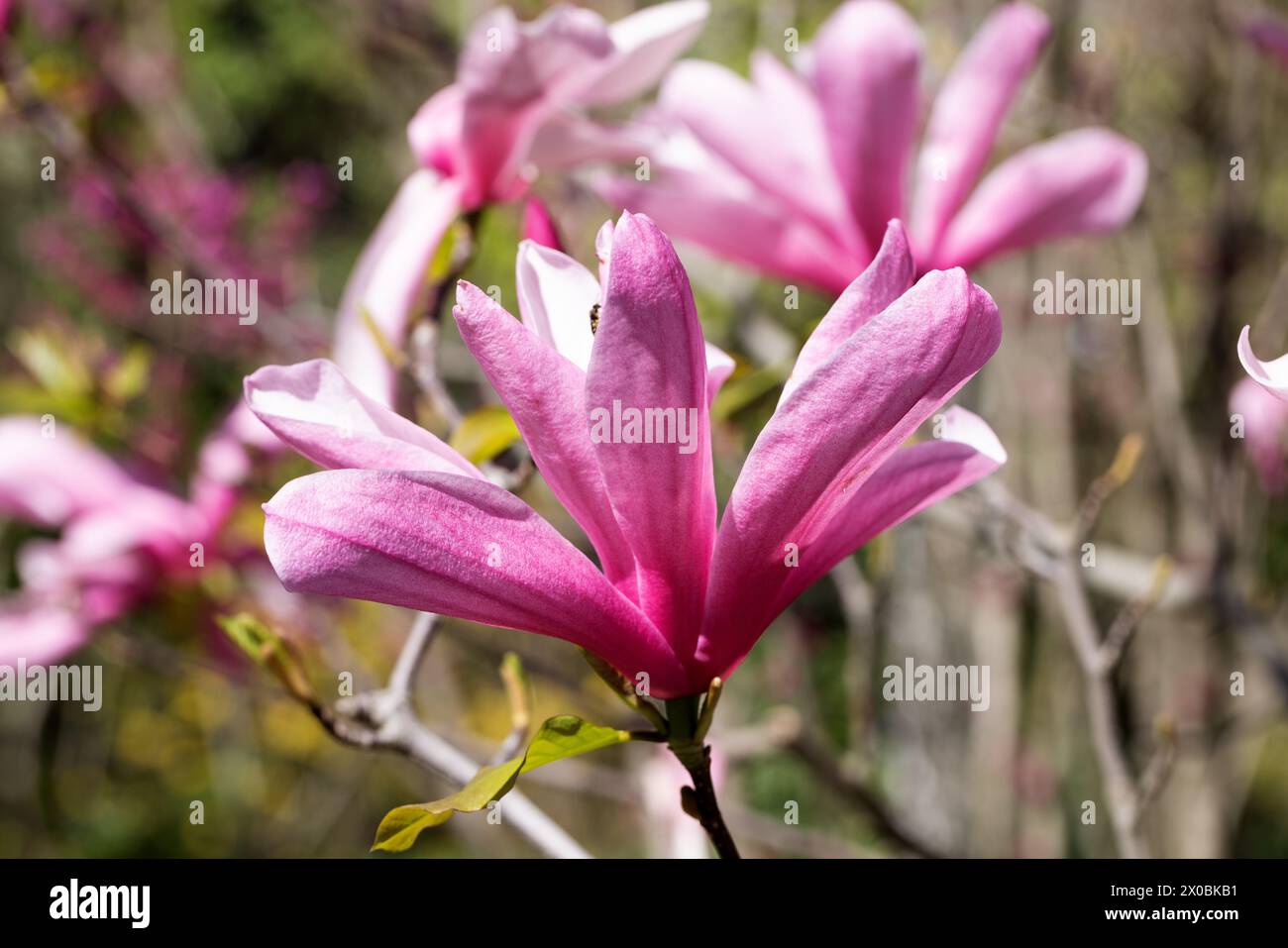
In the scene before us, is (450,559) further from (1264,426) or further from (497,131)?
(1264,426)

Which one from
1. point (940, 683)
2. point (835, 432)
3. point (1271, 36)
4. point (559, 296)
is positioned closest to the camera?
point (835, 432)

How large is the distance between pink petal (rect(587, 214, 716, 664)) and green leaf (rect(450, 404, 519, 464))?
0.21 m

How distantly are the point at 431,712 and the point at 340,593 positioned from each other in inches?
87.6

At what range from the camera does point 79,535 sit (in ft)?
4.75

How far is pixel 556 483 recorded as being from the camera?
60 cm

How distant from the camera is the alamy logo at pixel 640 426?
552 mm

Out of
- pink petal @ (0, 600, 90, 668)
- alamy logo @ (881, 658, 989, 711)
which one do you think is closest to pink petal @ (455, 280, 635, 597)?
pink petal @ (0, 600, 90, 668)

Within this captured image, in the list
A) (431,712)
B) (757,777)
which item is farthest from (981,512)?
(757,777)

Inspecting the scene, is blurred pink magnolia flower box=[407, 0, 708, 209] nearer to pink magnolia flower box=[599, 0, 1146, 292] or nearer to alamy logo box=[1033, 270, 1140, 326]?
pink magnolia flower box=[599, 0, 1146, 292]

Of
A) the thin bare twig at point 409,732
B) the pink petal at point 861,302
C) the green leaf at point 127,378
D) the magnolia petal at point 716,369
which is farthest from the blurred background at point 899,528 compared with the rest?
the pink petal at point 861,302

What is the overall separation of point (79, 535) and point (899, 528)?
1.32 meters

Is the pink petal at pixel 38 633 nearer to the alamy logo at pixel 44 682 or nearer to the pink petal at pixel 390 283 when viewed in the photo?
the alamy logo at pixel 44 682
